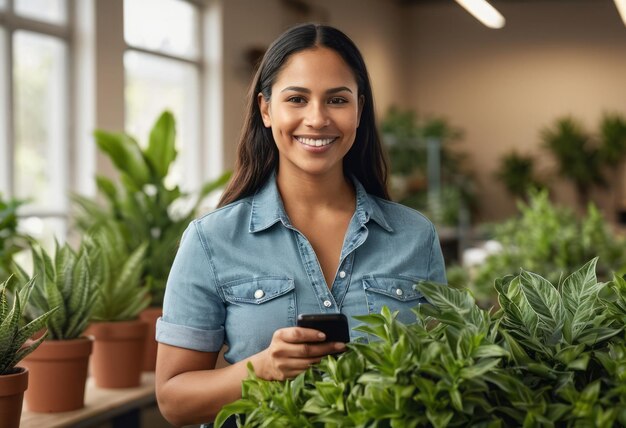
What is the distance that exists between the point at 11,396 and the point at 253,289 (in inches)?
22.7

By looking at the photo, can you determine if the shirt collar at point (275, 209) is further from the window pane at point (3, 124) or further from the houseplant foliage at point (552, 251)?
the window pane at point (3, 124)

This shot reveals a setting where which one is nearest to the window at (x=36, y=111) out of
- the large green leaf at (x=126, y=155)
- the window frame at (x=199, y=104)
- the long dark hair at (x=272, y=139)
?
the window frame at (x=199, y=104)

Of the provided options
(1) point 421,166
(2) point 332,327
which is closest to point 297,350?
(2) point 332,327

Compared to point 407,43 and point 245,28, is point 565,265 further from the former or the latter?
point 407,43

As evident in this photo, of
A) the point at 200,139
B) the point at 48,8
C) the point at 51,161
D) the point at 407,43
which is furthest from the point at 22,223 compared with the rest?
the point at 407,43

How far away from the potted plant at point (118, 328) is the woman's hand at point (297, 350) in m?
1.42

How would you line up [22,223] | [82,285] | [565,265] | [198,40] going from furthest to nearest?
1. [198,40]
2. [22,223]
3. [565,265]
4. [82,285]

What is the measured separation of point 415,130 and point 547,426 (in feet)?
32.7

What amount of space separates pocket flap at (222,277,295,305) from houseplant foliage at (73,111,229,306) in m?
1.60

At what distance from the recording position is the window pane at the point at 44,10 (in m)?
5.05

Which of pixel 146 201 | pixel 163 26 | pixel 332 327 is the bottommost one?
pixel 332 327

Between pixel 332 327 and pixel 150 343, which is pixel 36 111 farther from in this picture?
pixel 332 327

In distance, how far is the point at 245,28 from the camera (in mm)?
7527

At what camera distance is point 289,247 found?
1611mm
